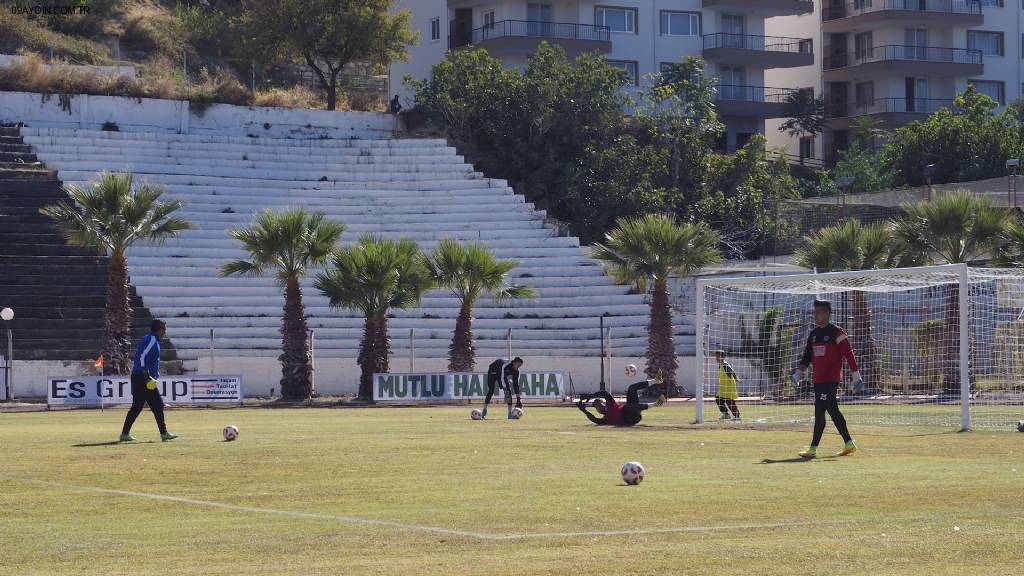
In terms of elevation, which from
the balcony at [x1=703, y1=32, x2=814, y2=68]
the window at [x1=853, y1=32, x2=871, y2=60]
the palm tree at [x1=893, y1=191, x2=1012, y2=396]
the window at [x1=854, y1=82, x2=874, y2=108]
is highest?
the window at [x1=853, y1=32, x2=871, y2=60]

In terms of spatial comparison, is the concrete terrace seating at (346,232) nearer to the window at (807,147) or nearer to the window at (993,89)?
the window at (807,147)

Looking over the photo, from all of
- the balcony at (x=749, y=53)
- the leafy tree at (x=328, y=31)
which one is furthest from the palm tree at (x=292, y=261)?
the balcony at (x=749, y=53)

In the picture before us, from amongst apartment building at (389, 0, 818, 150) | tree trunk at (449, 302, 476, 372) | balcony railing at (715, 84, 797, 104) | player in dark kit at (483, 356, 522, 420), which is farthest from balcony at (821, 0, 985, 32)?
player in dark kit at (483, 356, 522, 420)

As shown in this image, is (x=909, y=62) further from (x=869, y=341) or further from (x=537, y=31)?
(x=869, y=341)

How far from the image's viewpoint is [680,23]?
75.6 m

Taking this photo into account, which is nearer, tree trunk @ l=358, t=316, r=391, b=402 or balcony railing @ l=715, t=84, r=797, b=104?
tree trunk @ l=358, t=316, r=391, b=402

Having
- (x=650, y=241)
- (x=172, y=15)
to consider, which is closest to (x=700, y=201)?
(x=650, y=241)

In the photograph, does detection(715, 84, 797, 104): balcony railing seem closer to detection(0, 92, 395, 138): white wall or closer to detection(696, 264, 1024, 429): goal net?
detection(0, 92, 395, 138): white wall

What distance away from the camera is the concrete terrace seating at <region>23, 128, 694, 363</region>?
44.9 m

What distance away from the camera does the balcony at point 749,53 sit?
248 ft

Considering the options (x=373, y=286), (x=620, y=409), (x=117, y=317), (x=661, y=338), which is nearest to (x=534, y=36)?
(x=661, y=338)

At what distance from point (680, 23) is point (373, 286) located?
40478 millimetres

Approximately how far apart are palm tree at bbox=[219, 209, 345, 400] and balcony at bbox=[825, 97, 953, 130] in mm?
46795

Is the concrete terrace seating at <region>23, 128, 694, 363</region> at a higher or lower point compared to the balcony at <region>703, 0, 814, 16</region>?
lower
